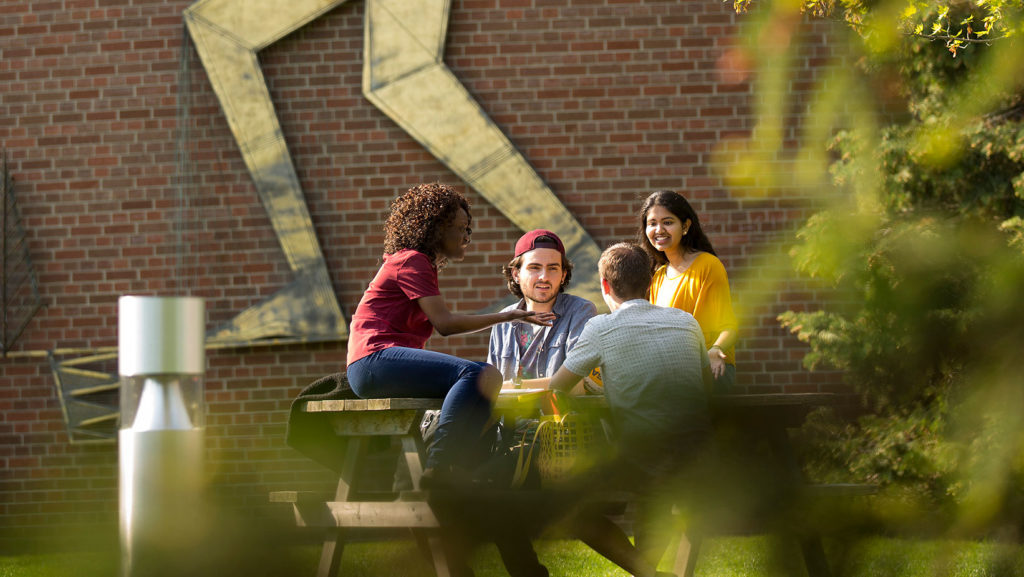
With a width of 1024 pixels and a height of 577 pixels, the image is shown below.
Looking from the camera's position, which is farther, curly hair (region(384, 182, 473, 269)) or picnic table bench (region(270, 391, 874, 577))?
curly hair (region(384, 182, 473, 269))

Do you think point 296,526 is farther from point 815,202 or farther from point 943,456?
point 815,202

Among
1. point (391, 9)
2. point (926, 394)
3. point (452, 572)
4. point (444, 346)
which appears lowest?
point (444, 346)

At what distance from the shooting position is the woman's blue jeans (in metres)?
2.44

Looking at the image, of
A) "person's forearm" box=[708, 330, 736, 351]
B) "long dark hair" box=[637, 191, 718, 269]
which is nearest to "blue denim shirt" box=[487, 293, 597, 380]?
"long dark hair" box=[637, 191, 718, 269]

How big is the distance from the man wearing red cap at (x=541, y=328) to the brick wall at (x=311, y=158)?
1890mm

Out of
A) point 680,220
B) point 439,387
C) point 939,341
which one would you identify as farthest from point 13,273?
point 939,341

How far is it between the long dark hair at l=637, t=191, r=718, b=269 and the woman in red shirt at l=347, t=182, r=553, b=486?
674mm

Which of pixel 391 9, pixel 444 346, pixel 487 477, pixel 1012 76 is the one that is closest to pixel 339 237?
pixel 444 346

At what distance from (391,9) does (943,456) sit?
499cm

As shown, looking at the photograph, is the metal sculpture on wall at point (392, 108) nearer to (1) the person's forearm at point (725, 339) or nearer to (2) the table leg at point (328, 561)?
(1) the person's forearm at point (725, 339)

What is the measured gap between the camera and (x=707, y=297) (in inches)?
126

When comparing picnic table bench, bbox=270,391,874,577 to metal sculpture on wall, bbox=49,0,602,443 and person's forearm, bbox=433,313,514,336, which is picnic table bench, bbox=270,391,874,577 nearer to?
person's forearm, bbox=433,313,514,336

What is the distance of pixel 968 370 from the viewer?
1.91ft

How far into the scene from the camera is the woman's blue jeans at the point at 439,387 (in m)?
2.44
